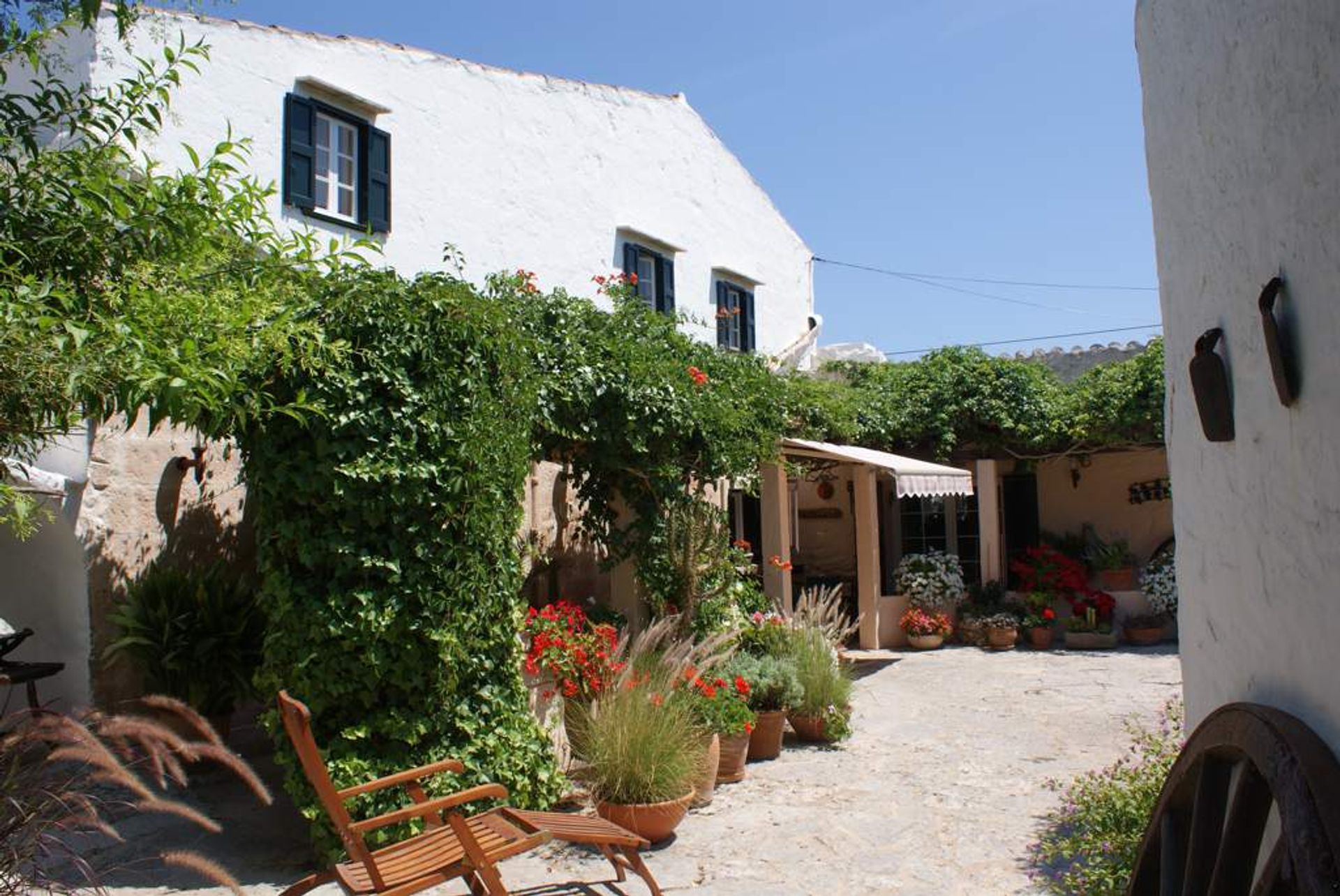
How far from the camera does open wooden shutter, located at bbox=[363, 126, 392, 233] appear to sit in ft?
31.8

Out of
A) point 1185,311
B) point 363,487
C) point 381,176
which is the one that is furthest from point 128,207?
point 381,176

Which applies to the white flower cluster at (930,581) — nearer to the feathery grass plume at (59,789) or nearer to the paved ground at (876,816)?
the paved ground at (876,816)

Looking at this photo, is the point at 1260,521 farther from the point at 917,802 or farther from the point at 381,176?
the point at 381,176

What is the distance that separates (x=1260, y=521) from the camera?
2.66 metres

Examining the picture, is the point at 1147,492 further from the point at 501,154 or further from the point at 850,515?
the point at 501,154

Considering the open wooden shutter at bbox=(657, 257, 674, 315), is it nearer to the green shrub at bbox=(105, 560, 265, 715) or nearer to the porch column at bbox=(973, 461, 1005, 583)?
the porch column at bbox=(973, 461, 1005, 583)

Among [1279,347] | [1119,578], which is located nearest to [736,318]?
[1119,578]

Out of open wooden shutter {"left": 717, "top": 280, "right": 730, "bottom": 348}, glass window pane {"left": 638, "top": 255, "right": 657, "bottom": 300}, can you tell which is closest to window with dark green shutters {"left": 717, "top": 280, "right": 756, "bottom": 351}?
open wooden shutter {"left": 717, "top": 280, "right": 730, "bottom": 348}

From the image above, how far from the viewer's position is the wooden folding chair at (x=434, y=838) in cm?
400

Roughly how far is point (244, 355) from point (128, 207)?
0.67m

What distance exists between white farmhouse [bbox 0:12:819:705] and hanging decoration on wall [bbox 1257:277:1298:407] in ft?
11.8

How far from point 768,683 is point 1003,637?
257 inches

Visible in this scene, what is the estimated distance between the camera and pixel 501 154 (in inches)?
445

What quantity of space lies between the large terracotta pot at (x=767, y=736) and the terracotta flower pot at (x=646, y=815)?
1.95 metres
